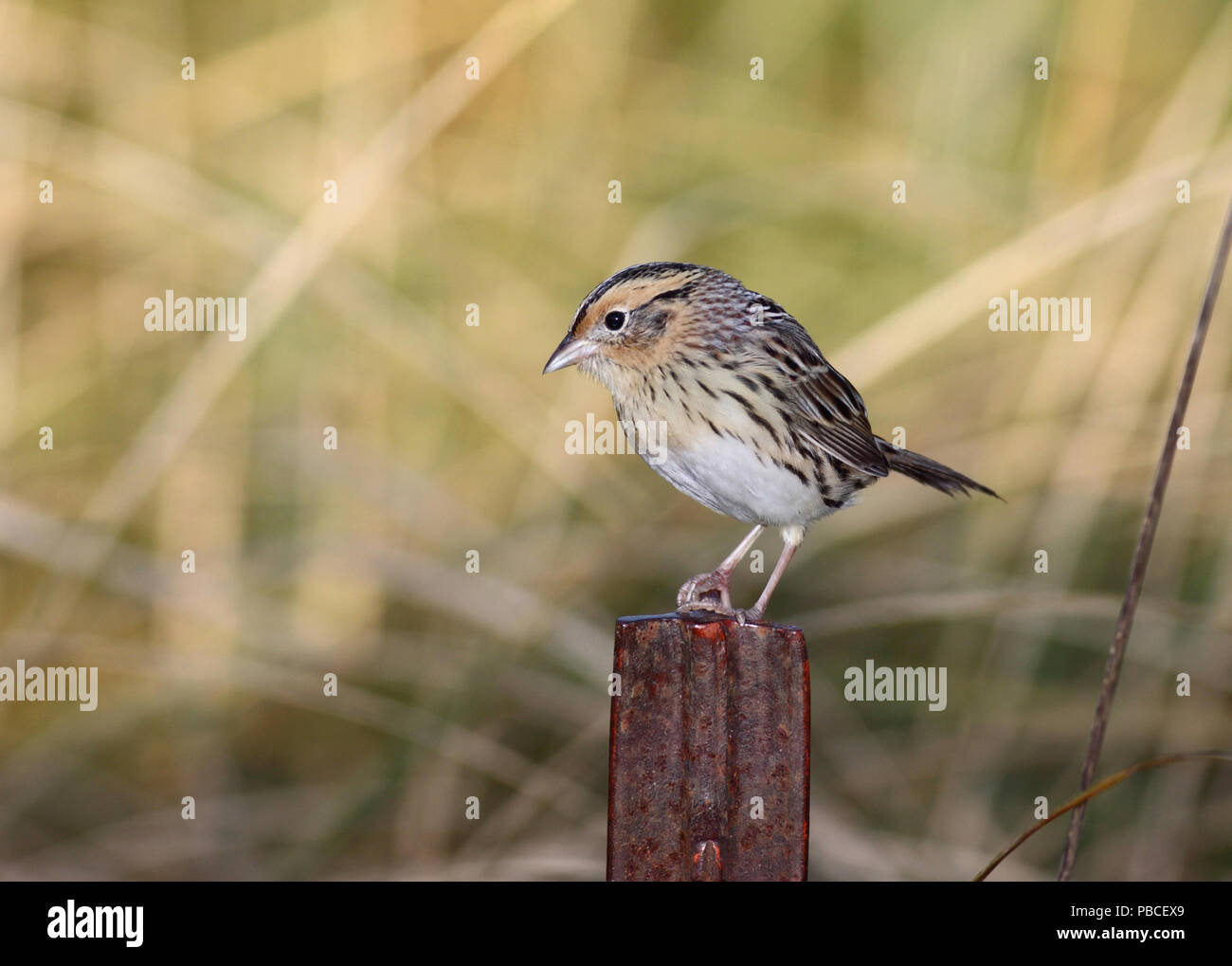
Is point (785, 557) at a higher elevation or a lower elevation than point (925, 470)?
lower

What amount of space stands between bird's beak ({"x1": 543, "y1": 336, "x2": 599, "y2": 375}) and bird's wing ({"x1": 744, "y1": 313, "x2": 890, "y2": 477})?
43 cm

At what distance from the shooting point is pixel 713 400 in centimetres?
300

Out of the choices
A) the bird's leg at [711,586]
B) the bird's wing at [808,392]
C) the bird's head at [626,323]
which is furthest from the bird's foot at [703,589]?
the bird's head at [626,323]

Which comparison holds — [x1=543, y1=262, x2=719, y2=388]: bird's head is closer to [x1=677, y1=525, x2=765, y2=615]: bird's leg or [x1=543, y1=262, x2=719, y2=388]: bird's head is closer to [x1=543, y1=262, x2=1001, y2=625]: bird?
[x1=543, y1=262, x2=1001, y2=625]: bird

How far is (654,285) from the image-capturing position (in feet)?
10.0

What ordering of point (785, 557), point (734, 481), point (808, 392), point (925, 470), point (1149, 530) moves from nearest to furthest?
1. point (1149, 530)
2. point (734, 481)
3. point (785, 557)
4. point (808, 392)
5. point (925, 470)

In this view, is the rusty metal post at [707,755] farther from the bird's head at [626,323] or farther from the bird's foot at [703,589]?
the bird's head at [626,323]

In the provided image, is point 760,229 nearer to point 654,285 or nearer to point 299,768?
point 654,285

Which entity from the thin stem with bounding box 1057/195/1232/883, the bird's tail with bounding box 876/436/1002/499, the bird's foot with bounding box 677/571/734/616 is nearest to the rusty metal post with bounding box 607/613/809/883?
the thin stem with bounding box 1057/195/1232/883

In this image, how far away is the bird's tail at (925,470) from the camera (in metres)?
3.36

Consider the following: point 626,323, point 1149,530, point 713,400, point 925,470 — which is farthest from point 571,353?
point 1149,530

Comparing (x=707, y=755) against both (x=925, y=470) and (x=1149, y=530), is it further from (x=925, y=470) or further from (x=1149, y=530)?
(x=925, y=470)

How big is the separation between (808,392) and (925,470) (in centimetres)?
47

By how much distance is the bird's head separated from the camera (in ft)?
9.89
